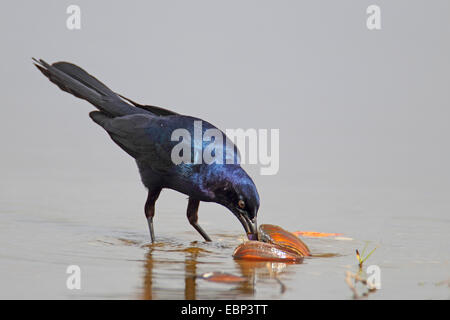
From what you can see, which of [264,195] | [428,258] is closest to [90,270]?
[428,258]

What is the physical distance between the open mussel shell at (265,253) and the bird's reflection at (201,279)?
0.07m

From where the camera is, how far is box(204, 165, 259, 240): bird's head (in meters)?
7.19

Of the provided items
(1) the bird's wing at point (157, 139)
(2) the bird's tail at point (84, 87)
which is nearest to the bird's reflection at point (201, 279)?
(1) the bird's wing at point (157, 139)

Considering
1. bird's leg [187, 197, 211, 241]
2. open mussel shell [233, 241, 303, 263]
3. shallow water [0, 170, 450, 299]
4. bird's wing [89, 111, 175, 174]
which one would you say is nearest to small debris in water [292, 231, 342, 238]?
shallow water [0, 170, 450, 299]

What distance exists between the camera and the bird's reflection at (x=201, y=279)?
5.46 m

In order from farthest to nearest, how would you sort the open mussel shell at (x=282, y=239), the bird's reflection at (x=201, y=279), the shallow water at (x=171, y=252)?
the open mussel shell at (x=282, y=239) → the shallow water at (x=171, y=252) → the bird's reflection at (x=201, y=279)

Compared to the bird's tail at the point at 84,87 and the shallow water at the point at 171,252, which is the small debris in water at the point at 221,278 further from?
the bird's tail at the point at 84,87

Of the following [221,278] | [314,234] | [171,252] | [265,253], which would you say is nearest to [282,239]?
[265,253]

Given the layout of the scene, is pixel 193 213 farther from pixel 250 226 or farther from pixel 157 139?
pixel 250 226

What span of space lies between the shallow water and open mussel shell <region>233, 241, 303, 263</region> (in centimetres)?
9

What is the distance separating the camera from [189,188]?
7613 mm

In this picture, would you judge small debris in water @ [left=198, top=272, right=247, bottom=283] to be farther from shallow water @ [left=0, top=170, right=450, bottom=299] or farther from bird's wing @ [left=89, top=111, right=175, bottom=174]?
bird's wing @ [left=89, top=111, right=175, bottom=174]
